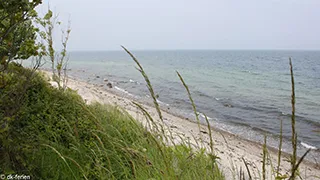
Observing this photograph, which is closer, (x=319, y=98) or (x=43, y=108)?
(x=43, y=108)

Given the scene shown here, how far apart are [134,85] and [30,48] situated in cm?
2547

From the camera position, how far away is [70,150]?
12.3 ft

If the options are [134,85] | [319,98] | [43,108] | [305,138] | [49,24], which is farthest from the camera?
[134,85]

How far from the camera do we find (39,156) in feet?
11.0

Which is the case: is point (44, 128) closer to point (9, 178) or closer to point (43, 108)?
point (43, 108)

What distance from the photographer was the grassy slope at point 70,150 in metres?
2.26

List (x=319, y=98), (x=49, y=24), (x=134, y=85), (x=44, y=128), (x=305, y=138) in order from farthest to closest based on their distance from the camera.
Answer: (x=134, y=85)
(x=319, y=98)
(x=305, y=138)
(x=49, y=24)
(x=44, y=128)

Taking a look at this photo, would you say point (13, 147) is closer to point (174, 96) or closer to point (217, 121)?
point (217, 121)

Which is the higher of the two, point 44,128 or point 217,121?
point 44,128

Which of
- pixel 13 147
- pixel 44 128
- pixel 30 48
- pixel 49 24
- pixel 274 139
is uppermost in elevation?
pixel 49 24

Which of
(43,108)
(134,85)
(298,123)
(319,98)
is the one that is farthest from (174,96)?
(43,108)

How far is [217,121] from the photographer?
51.3 feet

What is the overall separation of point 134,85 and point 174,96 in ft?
23.9

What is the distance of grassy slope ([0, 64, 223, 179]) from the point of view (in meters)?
2.26
